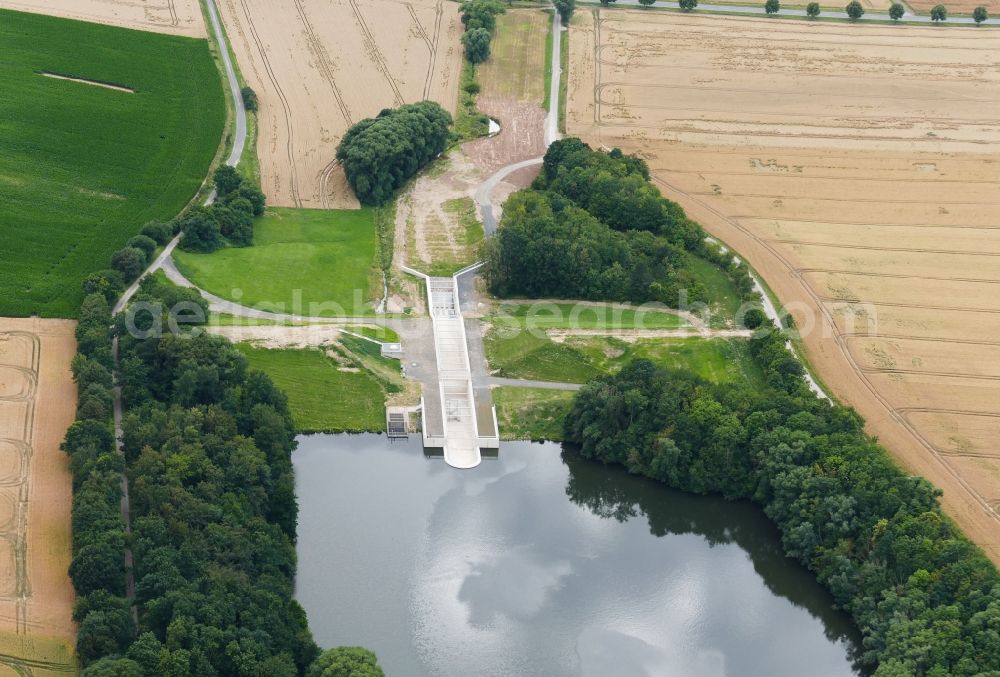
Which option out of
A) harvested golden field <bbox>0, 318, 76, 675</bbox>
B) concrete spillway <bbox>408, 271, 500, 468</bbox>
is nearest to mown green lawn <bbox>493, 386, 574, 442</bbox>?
concrete spillway <bbox>408, 271, 500, 468</bbox>

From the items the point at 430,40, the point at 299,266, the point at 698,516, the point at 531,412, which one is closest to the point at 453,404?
the point at 531,412

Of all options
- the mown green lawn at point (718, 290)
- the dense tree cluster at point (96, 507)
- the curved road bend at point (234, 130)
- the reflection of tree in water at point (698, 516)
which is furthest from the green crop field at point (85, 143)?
the mown green lawn at point (718, 290)

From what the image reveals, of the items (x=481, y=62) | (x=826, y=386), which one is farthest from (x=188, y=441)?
(x=481, y=62)

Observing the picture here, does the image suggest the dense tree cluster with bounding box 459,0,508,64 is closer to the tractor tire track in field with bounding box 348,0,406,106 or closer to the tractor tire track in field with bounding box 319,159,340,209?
the tractor tire track in field with bounding box 348,0,406,106

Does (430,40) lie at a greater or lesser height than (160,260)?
greater

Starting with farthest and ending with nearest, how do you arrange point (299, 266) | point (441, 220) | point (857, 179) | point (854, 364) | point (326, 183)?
point (857, 179) < point (326, 183) < point (441, 220) < point (299, 266) < point (854, 364)

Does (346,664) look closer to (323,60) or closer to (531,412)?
(531,412)

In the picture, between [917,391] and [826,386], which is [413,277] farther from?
[917,391]
